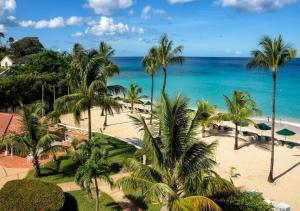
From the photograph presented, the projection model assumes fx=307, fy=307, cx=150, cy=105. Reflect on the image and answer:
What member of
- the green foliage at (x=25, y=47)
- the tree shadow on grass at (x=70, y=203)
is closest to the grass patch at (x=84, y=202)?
the tree shadow on grass at (x=70, y=203)

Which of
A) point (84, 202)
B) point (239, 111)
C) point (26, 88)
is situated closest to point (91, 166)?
point (84, 202)

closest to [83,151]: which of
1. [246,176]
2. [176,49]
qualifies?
[246,176]

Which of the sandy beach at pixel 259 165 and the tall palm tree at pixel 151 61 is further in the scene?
the tall palm tree at pixel 151 61

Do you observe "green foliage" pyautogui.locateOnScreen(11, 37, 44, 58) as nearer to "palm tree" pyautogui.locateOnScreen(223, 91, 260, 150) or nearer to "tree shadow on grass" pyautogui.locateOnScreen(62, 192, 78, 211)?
"palm tree" pyautogui.locateOnScreen(223, 91, 260, 150)

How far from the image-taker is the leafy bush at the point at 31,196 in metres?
14.3

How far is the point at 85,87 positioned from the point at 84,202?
22.9ft

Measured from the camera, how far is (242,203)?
1295 centimetres

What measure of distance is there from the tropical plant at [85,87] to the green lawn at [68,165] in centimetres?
311

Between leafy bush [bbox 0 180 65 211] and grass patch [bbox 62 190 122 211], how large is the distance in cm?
86

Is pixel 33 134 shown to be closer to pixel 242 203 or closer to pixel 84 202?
pixel 84 202

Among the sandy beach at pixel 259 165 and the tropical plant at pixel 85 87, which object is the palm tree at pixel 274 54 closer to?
the sandy beach at pixel 259 165

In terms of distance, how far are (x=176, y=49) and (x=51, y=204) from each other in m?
16.3

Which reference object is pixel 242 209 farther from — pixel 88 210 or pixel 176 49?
pixel 176 49

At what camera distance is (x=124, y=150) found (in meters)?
23.5
